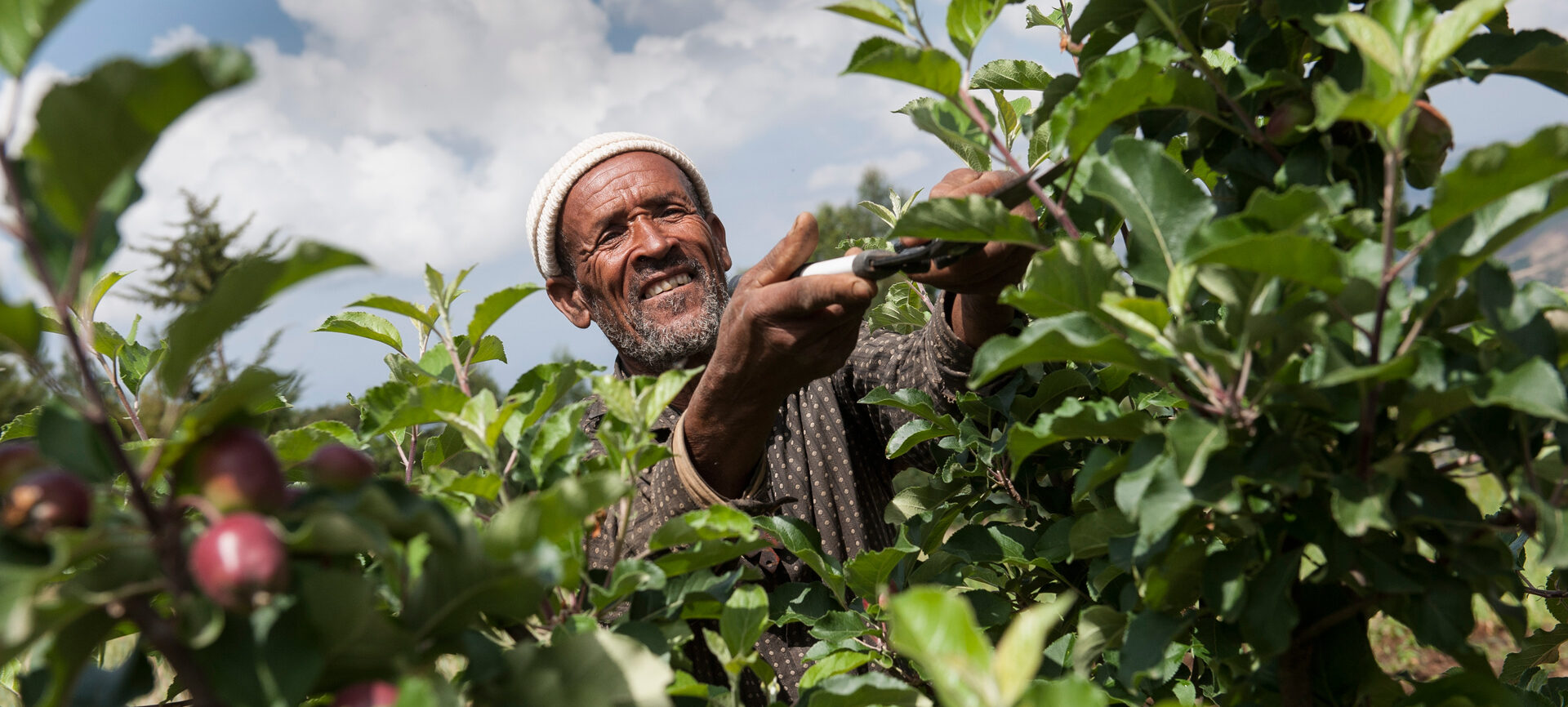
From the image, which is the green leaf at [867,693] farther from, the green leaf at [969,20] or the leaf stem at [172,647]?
the green leaf at [969,20]

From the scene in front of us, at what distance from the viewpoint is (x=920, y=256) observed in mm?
1649

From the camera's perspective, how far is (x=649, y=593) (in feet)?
3.81

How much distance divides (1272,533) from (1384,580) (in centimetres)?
12

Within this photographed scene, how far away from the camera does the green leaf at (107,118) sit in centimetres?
65

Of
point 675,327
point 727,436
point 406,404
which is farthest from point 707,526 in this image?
point 675,327

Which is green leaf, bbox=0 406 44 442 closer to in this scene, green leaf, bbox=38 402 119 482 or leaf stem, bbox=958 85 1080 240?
green leaf, bbox=38 402 119 482

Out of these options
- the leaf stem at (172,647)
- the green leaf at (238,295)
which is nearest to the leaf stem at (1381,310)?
the green leaf at (238,295)

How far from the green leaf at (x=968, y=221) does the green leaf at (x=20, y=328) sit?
0.79m

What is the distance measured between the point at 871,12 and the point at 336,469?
0.79 m

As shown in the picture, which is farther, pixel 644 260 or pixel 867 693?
pixel 644 260

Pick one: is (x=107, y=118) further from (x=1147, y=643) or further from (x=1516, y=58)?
(x=1516, y=58)

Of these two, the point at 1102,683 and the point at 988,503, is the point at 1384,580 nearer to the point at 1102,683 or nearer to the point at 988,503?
the point at 1102,683

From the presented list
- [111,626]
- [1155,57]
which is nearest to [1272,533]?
[1155,57]

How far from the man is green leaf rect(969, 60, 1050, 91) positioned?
0.18 m
